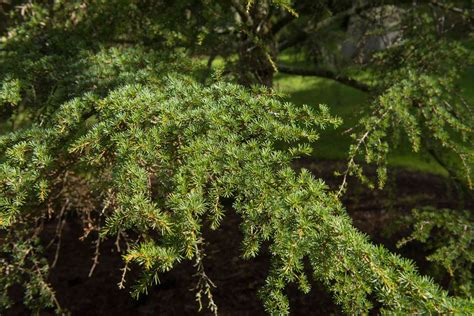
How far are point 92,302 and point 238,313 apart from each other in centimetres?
191

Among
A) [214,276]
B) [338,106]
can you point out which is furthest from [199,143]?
[338,106]

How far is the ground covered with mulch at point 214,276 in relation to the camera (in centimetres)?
582

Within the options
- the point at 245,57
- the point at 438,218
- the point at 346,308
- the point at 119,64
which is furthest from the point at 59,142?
the point at 438,218

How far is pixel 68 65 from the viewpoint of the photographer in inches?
152

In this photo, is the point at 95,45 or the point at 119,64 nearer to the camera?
the point at 119,64

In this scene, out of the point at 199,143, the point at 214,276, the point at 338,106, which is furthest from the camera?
the point at 338,106

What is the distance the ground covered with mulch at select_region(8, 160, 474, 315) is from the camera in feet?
19.1

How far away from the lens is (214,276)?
6516mm

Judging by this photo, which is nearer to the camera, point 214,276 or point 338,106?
point 214,276

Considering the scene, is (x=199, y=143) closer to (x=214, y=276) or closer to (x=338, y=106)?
(x=214, y=276)

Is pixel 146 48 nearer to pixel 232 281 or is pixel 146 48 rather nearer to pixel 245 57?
pixel 245 57

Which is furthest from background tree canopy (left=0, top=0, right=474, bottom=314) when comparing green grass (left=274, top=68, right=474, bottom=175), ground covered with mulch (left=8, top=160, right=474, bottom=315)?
green grass (left=274, top=68, right=474, bottom=175)

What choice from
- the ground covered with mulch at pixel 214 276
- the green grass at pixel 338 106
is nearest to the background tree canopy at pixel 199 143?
the ground covered with mulch at pixel 214 276

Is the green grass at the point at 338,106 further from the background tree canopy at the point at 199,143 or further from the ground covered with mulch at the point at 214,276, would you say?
the background tree canopy at the point at 199,143
